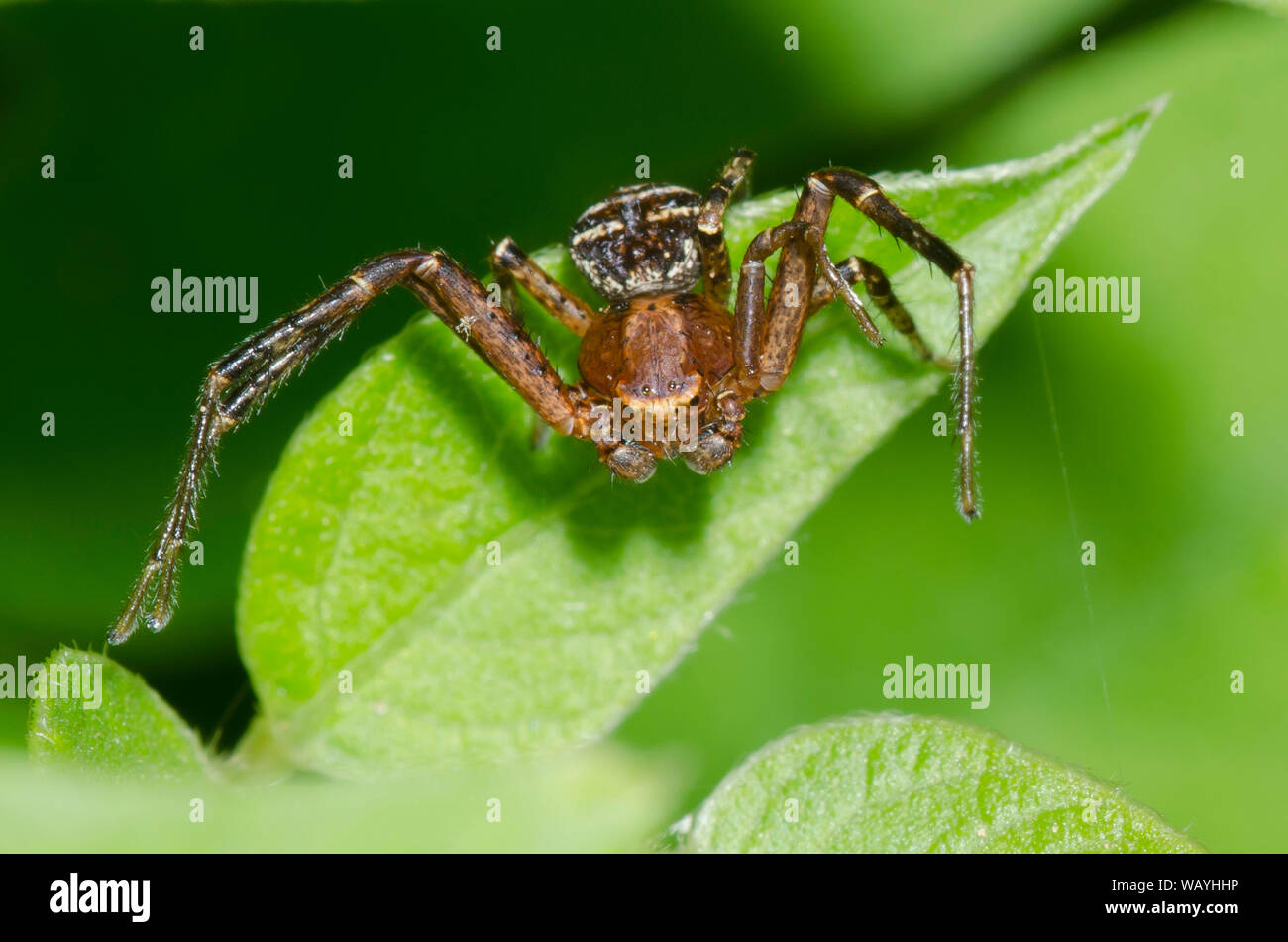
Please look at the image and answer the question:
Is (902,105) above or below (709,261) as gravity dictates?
above

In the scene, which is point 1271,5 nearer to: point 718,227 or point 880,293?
point 880,293

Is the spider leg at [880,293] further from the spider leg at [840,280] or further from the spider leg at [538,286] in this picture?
the spider leg at [538,286]

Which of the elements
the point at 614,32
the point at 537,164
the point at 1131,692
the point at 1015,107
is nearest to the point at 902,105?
the point at 1015,107

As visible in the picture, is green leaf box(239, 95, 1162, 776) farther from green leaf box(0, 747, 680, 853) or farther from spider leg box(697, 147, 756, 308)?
spider leg box(697, 147, 756, 308)

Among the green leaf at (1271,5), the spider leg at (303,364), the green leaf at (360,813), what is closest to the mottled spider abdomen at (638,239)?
the spider leg at (303,364)

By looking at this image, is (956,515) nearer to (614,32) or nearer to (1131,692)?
(1131,692)

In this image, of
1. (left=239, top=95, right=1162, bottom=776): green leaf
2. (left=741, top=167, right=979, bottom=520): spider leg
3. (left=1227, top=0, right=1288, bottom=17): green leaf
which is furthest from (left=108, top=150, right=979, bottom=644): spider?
(left=1227, top=0, right=1288, bottom=17): green leaf
